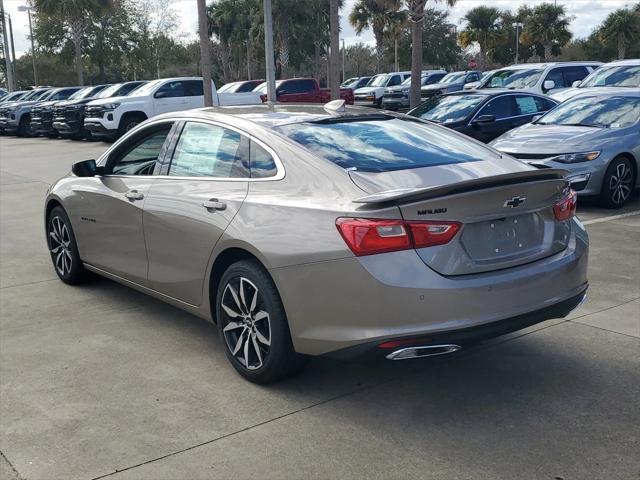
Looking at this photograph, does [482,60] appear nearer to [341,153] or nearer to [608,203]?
[608,203]

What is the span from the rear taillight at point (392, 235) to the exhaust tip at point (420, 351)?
48 cm

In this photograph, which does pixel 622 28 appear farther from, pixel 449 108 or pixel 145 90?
pixel 449 108

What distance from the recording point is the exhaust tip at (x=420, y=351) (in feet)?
11.9

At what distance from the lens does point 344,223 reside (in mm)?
3699

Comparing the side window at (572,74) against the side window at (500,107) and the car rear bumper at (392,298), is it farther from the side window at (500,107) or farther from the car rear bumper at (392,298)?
the car rear bumper at (392,298)

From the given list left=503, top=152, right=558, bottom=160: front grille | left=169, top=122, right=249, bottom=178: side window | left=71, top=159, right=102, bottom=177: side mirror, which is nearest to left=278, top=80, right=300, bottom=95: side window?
left=503, top=152, right=558, bottom=160: front grille

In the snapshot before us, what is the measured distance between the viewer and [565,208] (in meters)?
4.26

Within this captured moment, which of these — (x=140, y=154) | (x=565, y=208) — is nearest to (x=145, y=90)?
(x=140, y=154)

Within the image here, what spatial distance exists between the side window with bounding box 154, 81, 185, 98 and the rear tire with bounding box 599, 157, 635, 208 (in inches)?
621

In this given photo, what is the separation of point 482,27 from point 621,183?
49.2 m

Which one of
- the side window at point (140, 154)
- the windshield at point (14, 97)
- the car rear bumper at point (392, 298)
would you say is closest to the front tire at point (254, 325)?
the car rear bumper at point (392, 298)

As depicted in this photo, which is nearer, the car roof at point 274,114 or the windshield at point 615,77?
the car roof at point 274,114

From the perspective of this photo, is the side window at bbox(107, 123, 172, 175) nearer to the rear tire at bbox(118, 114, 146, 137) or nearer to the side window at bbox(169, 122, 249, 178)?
the side window at bbox(169, 122, 249, 178)

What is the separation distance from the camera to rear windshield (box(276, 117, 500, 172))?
13.7 ft
